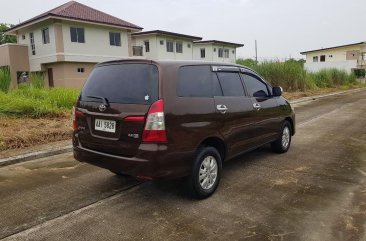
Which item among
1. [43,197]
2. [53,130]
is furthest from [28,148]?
[43,197]

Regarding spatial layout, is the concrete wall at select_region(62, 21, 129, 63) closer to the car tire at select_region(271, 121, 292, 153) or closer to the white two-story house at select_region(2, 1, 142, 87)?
the white two-story house at select_region(2, 1, 142, 87)

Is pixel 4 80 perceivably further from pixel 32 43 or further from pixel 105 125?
pixel 32 43

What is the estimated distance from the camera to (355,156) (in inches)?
251

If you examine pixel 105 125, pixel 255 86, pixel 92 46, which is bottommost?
pixel 105 125

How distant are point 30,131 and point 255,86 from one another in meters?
5.26

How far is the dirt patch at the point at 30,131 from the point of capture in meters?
7.09

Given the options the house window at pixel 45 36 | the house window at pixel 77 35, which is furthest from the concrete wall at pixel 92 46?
the house window at pixel 45 36

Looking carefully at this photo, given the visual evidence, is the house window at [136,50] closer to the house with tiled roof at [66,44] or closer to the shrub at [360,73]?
the house with tiled roof at [66,44]

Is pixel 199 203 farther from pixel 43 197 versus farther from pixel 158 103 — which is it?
pixel 43 197

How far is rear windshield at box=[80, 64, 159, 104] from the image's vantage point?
382 cm

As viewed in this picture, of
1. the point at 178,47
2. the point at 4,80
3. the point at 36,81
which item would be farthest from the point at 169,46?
the point at 4,80

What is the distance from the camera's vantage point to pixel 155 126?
367cm

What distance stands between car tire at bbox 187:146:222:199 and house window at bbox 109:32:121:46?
2644 cm

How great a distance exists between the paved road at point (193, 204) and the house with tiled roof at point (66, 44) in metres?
21.3
